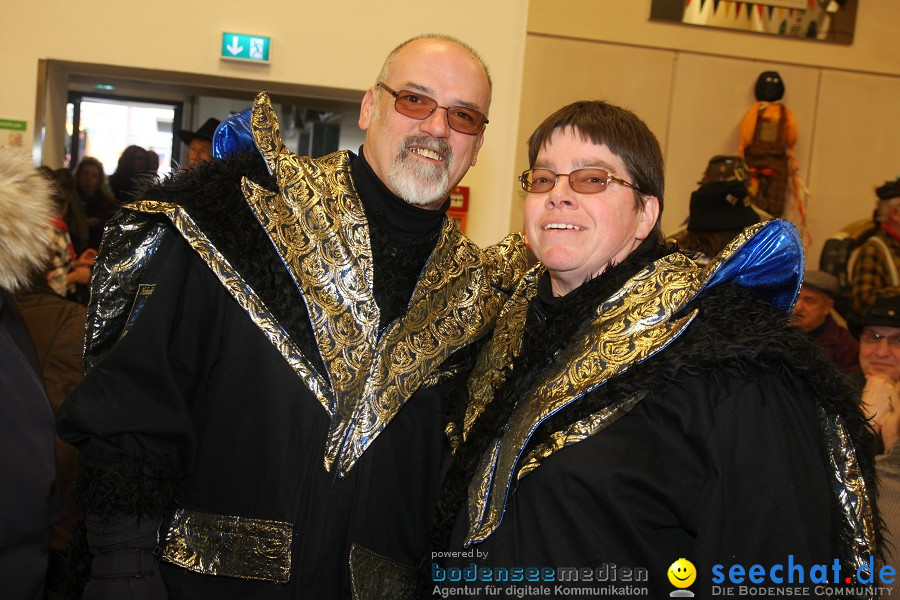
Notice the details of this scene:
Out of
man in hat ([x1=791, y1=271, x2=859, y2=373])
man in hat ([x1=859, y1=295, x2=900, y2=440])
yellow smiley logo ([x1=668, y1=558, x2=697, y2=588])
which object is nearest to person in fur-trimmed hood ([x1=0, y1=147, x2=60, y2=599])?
yellow smiley logo ([x1=668, y1=558, x2=697, y2=588])

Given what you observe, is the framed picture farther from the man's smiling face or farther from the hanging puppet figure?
the man's smiling face

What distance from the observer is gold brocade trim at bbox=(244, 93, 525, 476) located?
2115mm

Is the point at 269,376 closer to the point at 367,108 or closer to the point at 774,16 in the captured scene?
the point at 367,108

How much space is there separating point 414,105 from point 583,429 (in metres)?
1.17

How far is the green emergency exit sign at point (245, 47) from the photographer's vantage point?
5.85 metres

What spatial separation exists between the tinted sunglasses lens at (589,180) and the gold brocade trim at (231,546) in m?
1.02

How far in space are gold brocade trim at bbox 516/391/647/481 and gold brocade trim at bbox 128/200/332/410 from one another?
59 cm

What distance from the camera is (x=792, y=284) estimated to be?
69.1 inches

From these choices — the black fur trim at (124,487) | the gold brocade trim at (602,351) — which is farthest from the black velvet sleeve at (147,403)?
the gold brocade trim at (602,351)

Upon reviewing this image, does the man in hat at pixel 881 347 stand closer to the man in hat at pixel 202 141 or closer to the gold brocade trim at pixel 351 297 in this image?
the gold brocade trim at pixel 351 297

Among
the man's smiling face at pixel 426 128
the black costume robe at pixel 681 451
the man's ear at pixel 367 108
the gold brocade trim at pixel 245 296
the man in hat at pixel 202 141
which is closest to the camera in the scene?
the black costume robe at pixel 681 451

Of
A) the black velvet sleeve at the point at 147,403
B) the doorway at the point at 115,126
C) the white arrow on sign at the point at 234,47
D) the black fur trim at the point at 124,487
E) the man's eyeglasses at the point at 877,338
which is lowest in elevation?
the black fur trim at the point at 124,487

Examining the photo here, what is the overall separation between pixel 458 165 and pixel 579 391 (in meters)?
0.98

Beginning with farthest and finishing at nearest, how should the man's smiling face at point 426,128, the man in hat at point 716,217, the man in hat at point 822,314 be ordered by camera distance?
the man in hat at point 822,314 < the man in hat at point 716,217 < the man's smiling face at point 426,128
